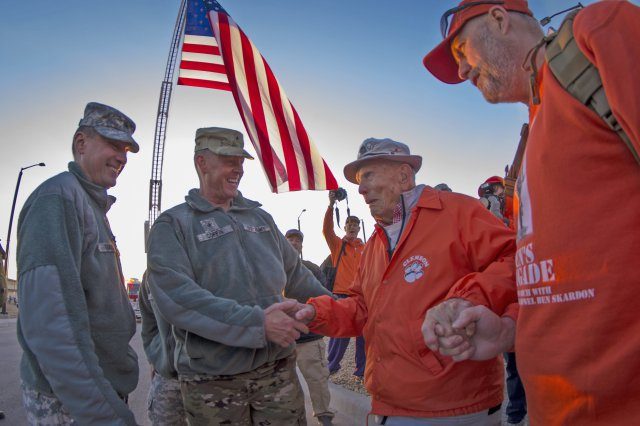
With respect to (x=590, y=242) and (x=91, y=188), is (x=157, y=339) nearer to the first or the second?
(x=91, y=188)

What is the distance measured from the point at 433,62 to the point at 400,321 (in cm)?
127

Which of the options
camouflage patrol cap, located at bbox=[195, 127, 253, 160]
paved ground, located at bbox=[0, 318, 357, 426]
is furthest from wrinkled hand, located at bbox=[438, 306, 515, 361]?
paved ground, located at bbox=[0, 318, 357, 426]

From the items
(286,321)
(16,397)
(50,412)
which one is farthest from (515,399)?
(16,397)

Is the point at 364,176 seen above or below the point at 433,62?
below

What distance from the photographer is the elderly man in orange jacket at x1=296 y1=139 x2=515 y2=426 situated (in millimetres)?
2268

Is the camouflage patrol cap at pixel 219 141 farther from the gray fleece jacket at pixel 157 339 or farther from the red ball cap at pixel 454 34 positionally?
the red ball cap at pixel 454 34

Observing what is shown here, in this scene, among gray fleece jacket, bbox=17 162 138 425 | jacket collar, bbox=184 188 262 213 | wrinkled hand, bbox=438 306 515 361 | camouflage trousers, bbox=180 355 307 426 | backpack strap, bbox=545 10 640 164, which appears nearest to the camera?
backpack strap, bbox=545 10 640 164

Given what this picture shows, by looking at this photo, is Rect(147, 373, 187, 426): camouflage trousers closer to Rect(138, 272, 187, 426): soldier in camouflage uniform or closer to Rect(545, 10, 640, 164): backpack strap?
Rect(138, 272, 187, 426): soldier in camouflage uniform

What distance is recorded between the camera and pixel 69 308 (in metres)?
2.01

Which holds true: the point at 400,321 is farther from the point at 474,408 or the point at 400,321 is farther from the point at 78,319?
the point at 78,319

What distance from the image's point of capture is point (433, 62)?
2.23 m

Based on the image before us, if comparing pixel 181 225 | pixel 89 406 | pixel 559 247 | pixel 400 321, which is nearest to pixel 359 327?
pixel 400 321

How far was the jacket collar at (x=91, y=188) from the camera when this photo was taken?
2.53 m

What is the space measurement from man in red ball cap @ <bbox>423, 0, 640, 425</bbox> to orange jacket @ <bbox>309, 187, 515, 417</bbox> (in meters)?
0.74
